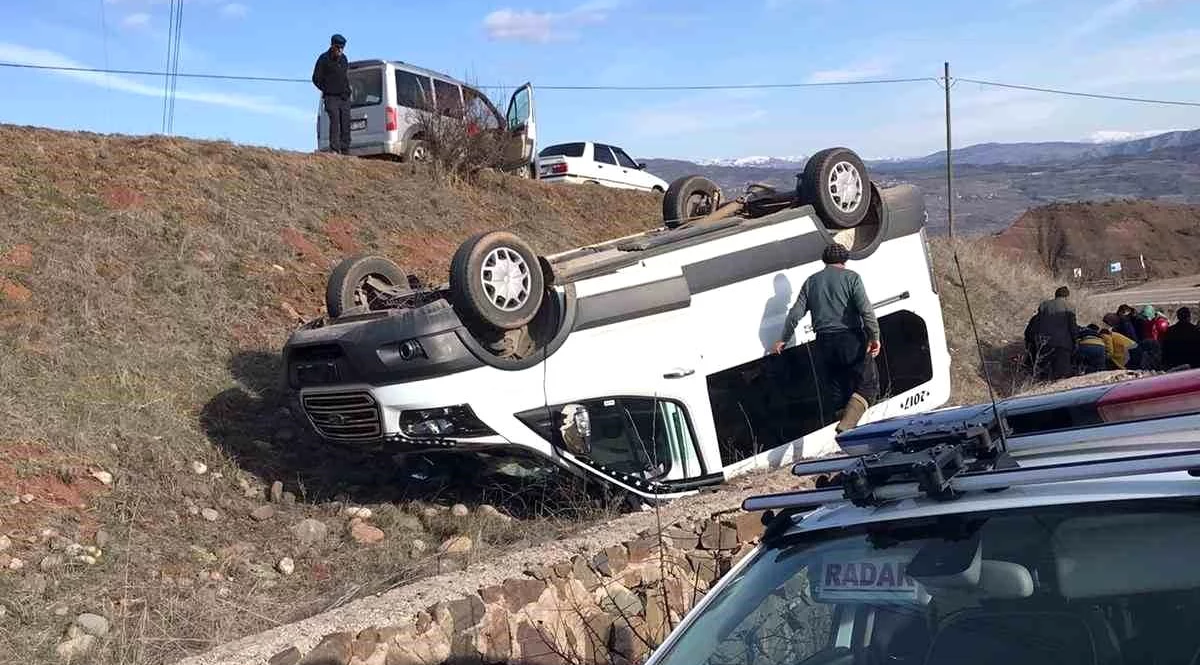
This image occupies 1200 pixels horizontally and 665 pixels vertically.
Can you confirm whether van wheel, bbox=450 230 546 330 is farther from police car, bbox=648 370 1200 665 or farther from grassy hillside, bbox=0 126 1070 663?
police car, bbox=648 370 1200 665

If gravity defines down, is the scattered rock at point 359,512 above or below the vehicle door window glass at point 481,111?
below

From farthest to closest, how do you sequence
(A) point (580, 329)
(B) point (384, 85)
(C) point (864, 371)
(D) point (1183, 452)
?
(B) point (384, 85), (C) point (864, 371), (A) point (580, 329), (D) point (1183, 452)

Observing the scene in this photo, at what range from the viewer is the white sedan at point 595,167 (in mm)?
20484

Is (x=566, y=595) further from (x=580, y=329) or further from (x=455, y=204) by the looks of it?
(x=455, y=204)

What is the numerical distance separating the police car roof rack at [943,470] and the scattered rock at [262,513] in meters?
5.12

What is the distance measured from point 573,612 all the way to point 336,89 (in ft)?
35.0

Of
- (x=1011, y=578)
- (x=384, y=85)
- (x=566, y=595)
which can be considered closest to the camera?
(x=1011, y=578)

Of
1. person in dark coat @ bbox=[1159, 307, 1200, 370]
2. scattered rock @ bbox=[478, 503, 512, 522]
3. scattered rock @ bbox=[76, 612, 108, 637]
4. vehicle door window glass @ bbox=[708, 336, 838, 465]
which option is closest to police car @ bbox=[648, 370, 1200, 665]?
scattered rock @ bbox=[76, 612, 108, 637]

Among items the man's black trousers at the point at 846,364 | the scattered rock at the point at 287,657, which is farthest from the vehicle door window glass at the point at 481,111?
the scattered rock at the point at 287,657

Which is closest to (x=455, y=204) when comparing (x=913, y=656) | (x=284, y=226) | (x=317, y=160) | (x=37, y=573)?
(x=317, y=160)

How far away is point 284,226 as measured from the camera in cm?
1165

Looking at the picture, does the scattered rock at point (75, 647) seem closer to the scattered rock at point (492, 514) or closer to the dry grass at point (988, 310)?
the scattered rock at point (492, 514)

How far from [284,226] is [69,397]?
13.9ft

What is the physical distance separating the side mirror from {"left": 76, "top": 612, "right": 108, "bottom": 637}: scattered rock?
2520mm
